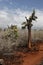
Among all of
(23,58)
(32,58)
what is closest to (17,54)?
(23,58)

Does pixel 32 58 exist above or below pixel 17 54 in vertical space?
below

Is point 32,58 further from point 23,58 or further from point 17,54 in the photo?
point 17,54

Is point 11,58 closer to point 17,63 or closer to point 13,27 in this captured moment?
point 17,63

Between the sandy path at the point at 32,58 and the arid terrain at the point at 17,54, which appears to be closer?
the sandy path at the point at 32,58

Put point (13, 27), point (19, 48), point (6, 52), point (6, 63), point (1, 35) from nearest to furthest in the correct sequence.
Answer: point (6, 63), point (6, 52), point (19, 48), point (1, 35), point (13, 27)

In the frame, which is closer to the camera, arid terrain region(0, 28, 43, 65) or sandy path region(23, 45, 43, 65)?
sandy path region(23, 45, 43, 65)

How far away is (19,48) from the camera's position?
15.4 meters

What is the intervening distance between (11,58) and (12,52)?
92cm

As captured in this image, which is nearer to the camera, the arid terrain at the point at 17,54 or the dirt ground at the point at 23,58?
the dirt ground at the point at 23,58

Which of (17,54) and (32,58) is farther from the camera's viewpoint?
(17,54)

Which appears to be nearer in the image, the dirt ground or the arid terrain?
the dirt ground

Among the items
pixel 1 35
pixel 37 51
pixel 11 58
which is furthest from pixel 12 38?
pixel 11 58

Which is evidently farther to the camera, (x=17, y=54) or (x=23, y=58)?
(x=17, y=54)

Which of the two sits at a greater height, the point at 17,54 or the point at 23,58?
the point at 17,54
